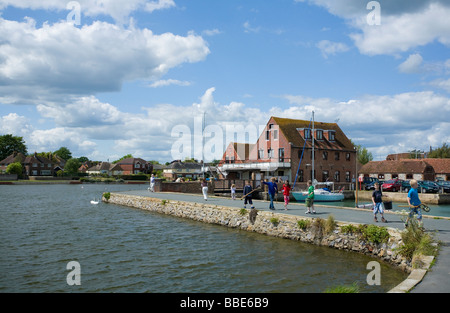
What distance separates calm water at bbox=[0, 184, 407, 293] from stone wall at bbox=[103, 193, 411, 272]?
44cm

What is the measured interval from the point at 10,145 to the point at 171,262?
135 m

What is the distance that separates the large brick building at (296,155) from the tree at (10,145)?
9947cm

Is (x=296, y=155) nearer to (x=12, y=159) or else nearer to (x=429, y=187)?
(x=429, y=187)

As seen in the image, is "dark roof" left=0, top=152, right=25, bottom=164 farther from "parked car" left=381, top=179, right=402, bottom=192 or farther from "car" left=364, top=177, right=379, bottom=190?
"parked car" left=381, top=179, right=402, bottom=192

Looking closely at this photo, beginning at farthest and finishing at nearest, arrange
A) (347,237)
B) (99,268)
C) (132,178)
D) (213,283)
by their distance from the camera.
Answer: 1. (132,178)
2. (347,237)
3. (99,268)
4. (213,283)

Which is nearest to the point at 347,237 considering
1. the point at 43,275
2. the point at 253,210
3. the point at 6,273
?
the point at 253,210

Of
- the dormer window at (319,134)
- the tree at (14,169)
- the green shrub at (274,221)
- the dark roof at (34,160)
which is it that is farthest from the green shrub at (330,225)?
the dark roof at (34,160)

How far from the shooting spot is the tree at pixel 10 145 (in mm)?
123812

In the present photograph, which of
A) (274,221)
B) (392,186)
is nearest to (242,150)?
(392,186)

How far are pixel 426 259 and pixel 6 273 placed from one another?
510 inches

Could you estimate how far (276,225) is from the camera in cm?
1778

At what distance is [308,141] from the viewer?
5450cm

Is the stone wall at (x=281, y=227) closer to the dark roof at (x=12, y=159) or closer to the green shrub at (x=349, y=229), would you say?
the green shrub at (x=349, y=229)
